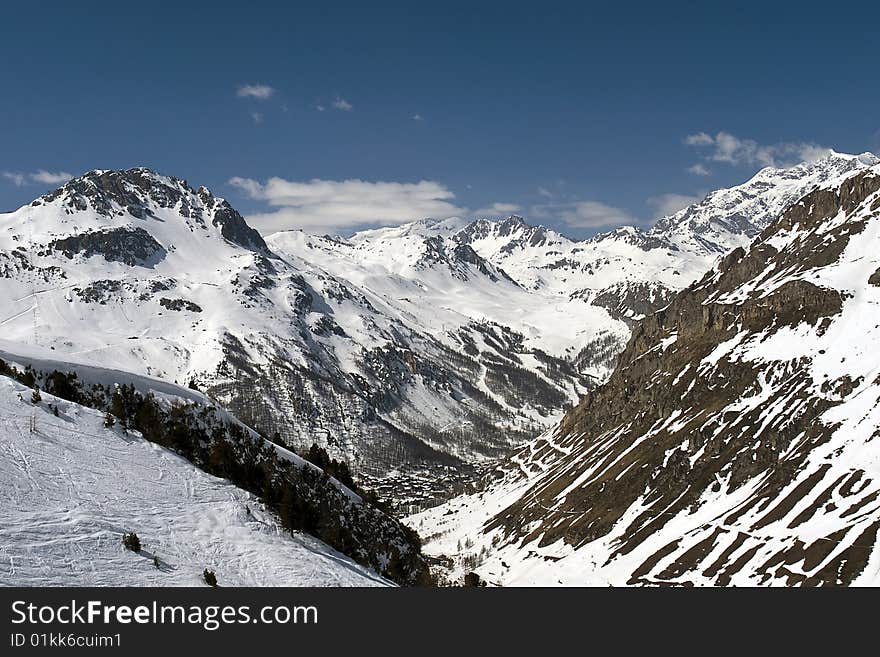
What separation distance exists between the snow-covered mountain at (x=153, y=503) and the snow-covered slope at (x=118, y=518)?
0.23 ft

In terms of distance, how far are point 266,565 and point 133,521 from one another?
6.69 metres

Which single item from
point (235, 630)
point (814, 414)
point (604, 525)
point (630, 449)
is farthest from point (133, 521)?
point (630, 449)

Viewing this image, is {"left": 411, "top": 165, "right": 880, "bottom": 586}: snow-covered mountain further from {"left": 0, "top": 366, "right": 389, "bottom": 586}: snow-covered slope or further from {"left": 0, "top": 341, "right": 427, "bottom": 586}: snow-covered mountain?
{"left": 0, "top": 366, "right": 389, "bottom": 586}: snow-covered slope

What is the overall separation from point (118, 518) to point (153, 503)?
3016 mm

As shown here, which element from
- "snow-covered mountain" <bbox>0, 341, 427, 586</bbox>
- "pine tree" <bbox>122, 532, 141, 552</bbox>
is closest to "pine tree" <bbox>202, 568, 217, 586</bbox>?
"snow-covered mountain" <bbox>0, 341, 427, 586</bbox>

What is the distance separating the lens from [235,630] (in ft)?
60.2

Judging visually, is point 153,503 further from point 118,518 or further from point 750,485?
point 750,485

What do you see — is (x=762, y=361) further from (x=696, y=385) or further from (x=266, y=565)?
(x=266, y=565)

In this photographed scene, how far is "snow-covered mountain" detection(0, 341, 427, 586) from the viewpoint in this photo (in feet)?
85.8

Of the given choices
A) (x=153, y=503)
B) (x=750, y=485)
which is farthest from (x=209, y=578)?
(x=750, y=485)

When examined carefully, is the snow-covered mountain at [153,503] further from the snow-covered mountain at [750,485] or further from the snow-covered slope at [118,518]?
the snow-covered mountain at [750,485]

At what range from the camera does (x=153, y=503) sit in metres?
32.7

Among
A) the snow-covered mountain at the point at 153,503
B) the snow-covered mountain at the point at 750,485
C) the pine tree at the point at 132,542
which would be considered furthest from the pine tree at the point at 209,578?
the snow-covered mountain at the point at 750,485

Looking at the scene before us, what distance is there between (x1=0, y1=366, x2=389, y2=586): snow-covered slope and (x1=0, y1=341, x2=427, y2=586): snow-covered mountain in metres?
0.07
